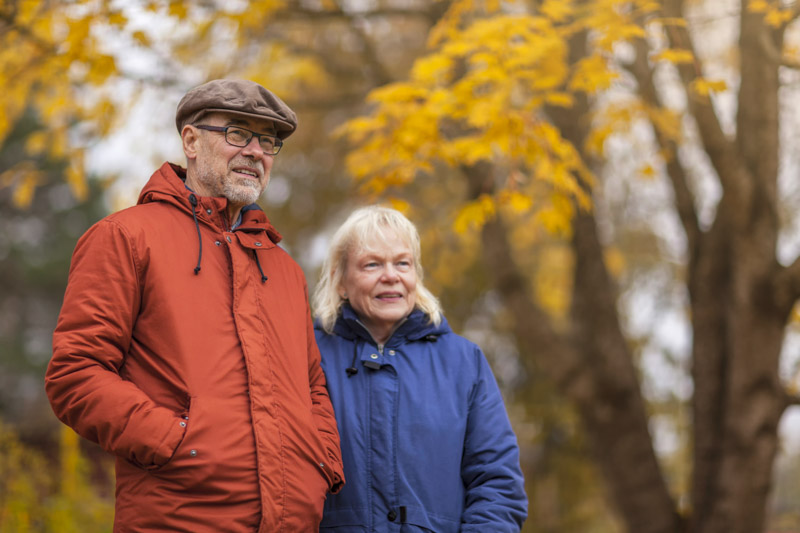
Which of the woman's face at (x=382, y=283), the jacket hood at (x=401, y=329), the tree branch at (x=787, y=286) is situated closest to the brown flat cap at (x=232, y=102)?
the woman's face at (x=382, y=283)

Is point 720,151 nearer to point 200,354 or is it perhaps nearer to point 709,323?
point 709,323

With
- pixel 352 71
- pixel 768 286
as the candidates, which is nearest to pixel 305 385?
pixel 768 286

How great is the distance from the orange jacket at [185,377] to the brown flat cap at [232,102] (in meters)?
0.20

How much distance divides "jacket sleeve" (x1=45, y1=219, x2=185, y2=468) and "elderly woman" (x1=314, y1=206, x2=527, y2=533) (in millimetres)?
647

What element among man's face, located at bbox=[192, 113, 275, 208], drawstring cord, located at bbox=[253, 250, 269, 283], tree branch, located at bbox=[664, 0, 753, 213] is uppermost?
tree branch, located at bbox=[664, 0, 753, 213]

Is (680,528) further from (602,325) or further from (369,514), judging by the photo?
(369,514)

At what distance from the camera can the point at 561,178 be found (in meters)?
4.03

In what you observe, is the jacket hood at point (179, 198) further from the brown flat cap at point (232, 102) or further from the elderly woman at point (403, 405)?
the elderly woman at point (403, 405)

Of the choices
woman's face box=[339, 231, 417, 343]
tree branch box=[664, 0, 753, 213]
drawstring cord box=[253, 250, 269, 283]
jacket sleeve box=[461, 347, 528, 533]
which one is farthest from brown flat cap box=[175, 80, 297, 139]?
tree branch box=[664, 0, 753, 213]

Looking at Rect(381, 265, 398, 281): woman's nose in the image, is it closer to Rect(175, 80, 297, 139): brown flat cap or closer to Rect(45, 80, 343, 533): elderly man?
Rect(45, 80, 343, 533): elderly man

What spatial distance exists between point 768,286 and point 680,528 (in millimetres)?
1874

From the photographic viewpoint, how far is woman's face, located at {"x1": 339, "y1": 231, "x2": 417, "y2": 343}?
2541mm

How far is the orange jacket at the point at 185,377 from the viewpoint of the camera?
1.87 meters

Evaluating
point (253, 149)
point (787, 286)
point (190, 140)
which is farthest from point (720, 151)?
point (190, 140)
